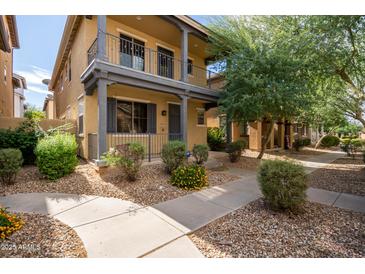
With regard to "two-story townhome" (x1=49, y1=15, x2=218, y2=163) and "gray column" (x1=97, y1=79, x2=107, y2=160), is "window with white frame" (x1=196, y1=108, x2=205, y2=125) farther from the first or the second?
"gray column" (x1=97, y1=79, x2=107, y2=160)

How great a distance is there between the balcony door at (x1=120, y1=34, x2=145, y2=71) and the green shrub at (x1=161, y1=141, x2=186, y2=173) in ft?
16.5

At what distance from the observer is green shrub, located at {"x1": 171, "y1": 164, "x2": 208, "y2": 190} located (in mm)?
5820

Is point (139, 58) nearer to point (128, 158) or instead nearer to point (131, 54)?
point (131, 54)

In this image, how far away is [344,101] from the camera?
1215 centimetres

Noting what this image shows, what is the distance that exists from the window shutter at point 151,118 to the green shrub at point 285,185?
7.09 m

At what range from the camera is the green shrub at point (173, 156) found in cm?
681

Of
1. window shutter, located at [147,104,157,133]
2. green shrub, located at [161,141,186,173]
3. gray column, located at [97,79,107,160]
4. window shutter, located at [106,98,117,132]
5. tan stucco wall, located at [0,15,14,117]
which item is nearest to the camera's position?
gray column, located at [97,79,107,160]

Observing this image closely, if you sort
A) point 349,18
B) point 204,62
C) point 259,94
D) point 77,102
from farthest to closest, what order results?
point 204,62
point 77,102
point 259,94
point 349,18

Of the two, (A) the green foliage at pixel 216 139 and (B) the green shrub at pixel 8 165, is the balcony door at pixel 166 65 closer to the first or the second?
(A) the green foliage at pixel 216 139

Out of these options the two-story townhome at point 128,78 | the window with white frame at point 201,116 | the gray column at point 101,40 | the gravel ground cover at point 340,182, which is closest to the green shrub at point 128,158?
the two-story townhome at point 128,78

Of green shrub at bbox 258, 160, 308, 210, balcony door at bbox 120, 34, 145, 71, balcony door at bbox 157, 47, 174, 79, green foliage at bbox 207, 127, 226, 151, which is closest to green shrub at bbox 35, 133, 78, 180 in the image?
balcony door at bbox 120, 34, 145, 71
